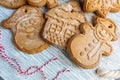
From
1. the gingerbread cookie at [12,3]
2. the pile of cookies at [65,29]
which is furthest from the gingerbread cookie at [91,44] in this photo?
the gingerbread cookie at [12,3]

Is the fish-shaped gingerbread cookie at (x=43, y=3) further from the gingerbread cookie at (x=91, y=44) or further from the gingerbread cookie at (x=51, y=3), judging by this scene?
the gingerbread cookie at (x=91, y=44)

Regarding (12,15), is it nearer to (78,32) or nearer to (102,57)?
(78,32)

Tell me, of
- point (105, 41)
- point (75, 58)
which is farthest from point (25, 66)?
point (105, 41)

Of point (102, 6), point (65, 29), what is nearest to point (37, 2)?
point (65, 29)

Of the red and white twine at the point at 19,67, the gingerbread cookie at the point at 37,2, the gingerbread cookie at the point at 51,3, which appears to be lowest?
the red and white twine at the point at 19,67

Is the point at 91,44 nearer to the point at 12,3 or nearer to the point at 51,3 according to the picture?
the point at 51,3

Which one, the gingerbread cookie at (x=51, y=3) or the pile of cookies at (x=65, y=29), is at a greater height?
the gingerbread cookie at (x=51, y=3)
